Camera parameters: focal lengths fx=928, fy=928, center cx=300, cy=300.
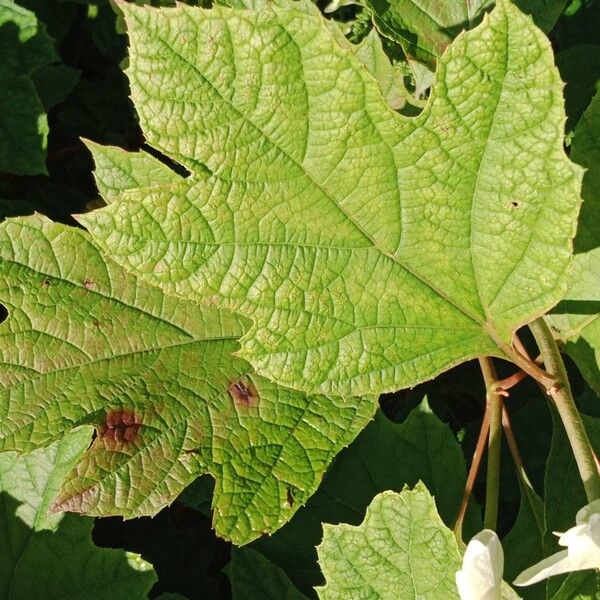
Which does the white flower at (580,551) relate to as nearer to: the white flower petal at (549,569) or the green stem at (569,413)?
the white flower petal at (549,569)

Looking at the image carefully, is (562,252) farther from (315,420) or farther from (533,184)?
(315,420)

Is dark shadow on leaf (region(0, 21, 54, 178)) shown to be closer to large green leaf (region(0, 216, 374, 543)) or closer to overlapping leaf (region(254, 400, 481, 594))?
large green leaf (region(0, 216, 374, 543))

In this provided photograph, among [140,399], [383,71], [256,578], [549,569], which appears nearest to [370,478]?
[256,578]

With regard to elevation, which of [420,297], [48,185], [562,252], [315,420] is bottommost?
[48,185]

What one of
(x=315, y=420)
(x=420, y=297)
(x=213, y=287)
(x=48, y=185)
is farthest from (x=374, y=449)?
(x=48, y=185)

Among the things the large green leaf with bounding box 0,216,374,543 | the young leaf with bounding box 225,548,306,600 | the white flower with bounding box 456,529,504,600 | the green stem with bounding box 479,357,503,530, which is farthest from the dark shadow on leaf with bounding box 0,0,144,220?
the white flower with bounding box 456,529,504,600
